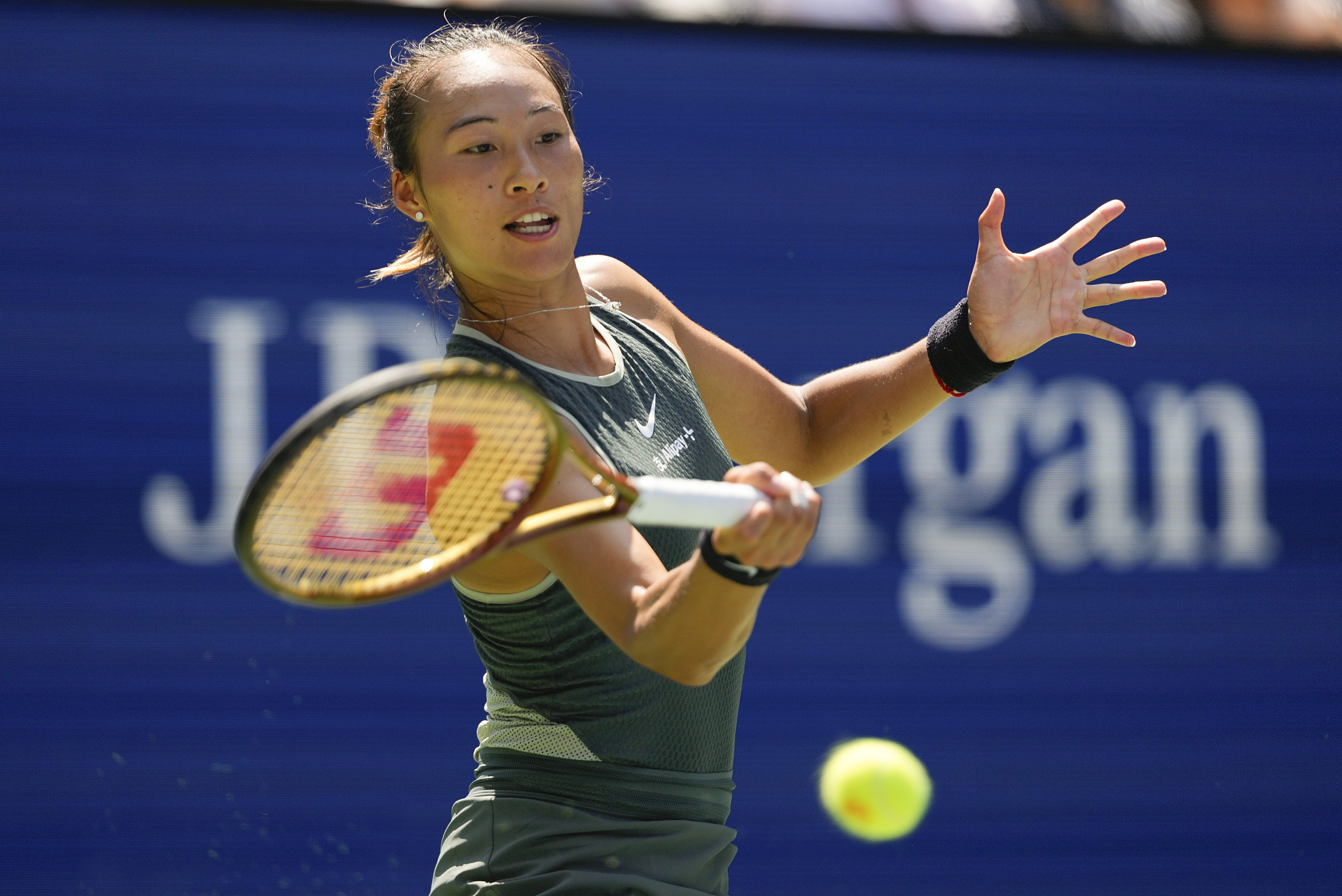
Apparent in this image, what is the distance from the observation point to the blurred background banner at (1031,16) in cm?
305

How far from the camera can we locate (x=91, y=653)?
2752mm

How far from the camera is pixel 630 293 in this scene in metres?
1.95

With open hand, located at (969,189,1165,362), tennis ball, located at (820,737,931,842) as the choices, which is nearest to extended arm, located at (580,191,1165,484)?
open hand, located at (969,189,1165,362)

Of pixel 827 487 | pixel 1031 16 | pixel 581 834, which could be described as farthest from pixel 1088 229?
pixel 1031 16

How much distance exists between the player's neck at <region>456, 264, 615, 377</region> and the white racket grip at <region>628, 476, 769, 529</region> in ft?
1.42

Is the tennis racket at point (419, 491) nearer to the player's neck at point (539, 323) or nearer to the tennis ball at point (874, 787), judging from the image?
the player's neck at point (539, 323)

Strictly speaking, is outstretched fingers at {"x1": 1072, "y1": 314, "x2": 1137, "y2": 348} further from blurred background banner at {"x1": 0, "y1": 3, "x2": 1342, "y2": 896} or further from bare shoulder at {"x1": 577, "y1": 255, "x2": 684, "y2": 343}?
blurred background banner at {"x1": 0, "y1": 3, "x2": 1342, "y2": 896}

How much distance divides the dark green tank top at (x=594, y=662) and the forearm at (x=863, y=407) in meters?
0.40

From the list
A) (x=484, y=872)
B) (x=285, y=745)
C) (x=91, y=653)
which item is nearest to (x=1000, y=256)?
(x=484, y=872)

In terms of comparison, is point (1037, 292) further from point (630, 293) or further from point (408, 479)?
point (408, 479)

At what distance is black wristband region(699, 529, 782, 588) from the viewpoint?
1266 millimetres

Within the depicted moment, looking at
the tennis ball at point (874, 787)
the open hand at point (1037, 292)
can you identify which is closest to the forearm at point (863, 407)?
the open hand at point (1037, 292)

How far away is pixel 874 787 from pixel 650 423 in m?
1.68

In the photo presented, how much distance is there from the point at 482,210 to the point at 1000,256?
73 centimetres
